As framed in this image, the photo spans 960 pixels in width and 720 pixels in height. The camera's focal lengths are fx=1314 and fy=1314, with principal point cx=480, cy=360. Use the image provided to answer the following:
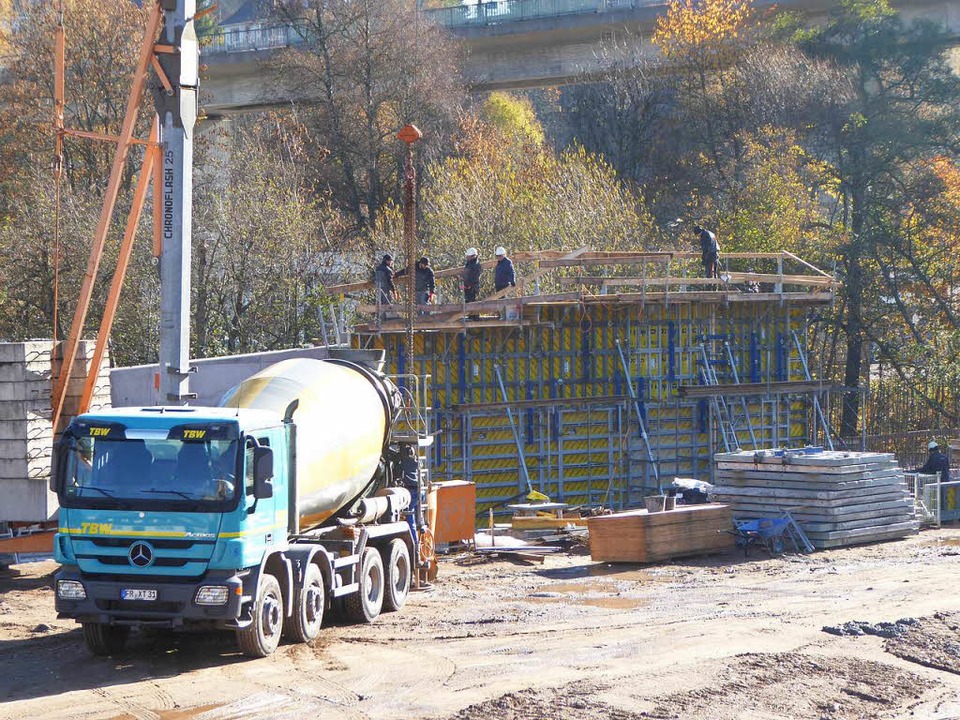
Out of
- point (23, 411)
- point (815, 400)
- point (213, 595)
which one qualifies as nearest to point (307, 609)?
point (213, 595)

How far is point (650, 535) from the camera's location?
21.8m

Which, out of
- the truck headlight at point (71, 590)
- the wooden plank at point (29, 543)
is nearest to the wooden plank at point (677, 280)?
the wooden plank at point (29, 543)

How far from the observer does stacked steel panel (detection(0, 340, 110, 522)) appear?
18828 mm

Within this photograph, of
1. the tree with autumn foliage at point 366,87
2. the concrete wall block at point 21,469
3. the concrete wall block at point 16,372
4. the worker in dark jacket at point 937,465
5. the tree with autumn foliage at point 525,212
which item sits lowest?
the worker in dark jacket at point 937,465

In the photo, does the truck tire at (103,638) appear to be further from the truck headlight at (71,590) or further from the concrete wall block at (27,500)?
the concrete wall block at (27,500)

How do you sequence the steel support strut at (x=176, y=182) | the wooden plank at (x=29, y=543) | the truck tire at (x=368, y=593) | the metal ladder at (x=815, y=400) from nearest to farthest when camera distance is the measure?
the truck tire at (x=368, y=593)
the steel support strut at (x=176, y=182)
the wooden plank at (x=29, y=543)
the metal ladder at (x=815, y=400)

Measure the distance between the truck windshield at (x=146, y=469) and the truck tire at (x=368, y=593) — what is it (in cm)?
343

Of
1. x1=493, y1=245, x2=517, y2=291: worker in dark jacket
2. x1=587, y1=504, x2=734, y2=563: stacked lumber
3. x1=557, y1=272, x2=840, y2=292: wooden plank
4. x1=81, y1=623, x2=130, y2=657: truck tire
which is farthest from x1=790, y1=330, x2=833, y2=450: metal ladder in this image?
x1=81, y1=623, x2=130, y2=657: truck tire

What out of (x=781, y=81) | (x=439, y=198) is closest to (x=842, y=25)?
(x=781, y=81)

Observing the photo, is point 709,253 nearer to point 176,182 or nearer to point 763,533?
point 763,533

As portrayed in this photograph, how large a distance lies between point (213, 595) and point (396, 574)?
4.76 metres

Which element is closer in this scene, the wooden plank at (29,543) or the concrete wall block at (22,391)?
the concrete wall block at (22,391)

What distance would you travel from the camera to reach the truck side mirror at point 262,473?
13.6 meters

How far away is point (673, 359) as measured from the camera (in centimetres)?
3259
